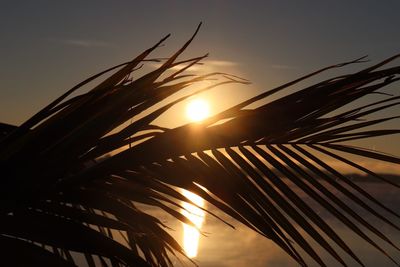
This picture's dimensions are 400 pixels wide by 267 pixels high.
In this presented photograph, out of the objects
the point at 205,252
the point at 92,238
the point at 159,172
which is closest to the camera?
the point at 92,238

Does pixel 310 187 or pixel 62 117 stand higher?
pixel 62 117

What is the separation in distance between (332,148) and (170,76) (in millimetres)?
502

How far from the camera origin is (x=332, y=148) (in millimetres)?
1583

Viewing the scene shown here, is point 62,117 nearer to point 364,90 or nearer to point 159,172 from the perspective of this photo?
point 159,172

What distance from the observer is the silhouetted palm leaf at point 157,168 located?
111 centimetres

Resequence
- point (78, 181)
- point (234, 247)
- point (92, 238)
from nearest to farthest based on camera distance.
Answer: point (92, 238)
point (78, 181)
point (234, 247)

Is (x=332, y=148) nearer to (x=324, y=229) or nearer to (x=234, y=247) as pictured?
(x=324, y=229)

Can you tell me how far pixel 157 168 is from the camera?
134 cm

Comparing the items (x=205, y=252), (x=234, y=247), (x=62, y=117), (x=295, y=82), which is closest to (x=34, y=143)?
(x=62, y=117)

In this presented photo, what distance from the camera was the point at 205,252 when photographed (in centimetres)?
10288

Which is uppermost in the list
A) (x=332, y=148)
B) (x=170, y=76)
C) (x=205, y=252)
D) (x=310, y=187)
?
(x=205, y=252)

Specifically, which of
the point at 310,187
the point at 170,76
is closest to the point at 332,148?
the point at 310,187

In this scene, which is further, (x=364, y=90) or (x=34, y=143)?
(x=364, y=90)

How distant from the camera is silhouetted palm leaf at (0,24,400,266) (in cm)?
111
